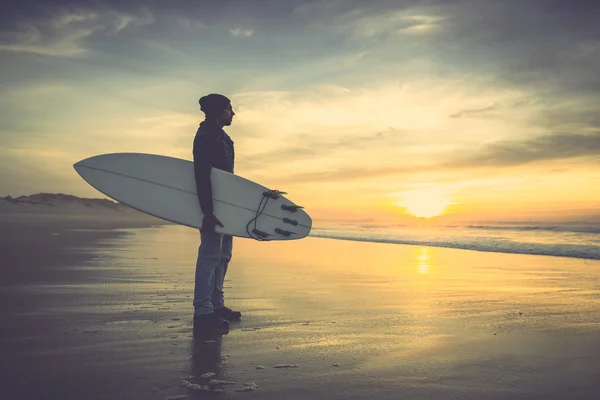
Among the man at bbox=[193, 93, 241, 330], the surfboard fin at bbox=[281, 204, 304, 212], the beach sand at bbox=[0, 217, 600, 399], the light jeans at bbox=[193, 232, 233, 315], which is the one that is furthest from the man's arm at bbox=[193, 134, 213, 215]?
the surfboard fin at bbox=[281, 204, 304, 212]

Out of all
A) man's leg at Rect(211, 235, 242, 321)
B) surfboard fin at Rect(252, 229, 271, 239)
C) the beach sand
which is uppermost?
surfboard fin at Rect(252, 229, 271, 239)

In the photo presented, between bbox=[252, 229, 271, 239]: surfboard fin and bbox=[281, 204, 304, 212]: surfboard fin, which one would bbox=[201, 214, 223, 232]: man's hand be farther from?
bbox=[281, 204, 304, 212]: surfboard fin

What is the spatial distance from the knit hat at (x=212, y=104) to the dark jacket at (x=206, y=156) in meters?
0.11

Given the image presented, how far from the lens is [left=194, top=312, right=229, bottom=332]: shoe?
3.48 m

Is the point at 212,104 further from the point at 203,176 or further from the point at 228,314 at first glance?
the point at 228,314

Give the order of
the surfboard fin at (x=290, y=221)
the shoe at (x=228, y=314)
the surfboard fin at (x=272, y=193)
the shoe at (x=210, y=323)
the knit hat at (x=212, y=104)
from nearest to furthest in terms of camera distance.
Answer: the shoe at (x=210, y=323), the shoe at (x=228, y=314), the knit hat at (x=212, y=104), the surfboard fin at (x=272, y=193), the surfboard fin at (x=290, y=221)

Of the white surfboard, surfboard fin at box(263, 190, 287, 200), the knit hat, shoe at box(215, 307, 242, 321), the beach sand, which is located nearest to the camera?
the beach sand

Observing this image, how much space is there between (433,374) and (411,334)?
3.18ft

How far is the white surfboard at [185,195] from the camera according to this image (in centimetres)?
462

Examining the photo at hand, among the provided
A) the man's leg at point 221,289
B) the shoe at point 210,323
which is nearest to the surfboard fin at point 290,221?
the man's leg at point 221,289

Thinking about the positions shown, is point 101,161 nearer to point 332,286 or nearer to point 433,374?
point 332,286

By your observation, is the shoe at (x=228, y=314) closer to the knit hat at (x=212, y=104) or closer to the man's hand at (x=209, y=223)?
the man's hand at (x=209, y=223)

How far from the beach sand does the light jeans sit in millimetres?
226

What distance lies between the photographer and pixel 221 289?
4277 millimetres
